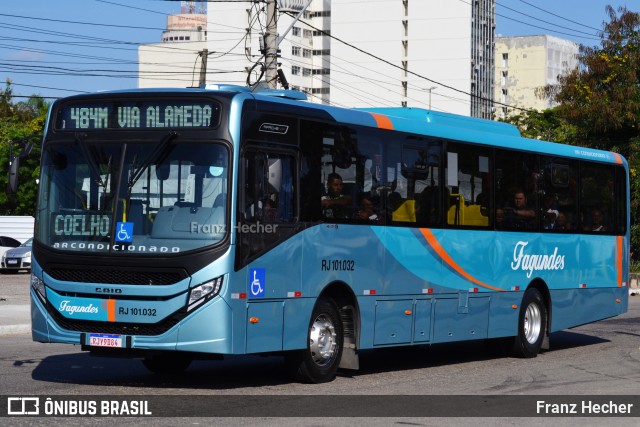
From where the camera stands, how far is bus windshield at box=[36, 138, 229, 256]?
12398mm

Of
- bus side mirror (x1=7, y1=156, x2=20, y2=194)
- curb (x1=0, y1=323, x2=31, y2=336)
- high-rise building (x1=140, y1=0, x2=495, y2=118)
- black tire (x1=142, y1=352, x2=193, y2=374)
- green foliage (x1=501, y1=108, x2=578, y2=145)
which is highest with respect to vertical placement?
high-rise building (x1=140, y1=0, x2=495, y2=118)

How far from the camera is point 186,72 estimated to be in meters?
164

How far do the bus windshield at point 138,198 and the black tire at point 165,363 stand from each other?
228 centimetres

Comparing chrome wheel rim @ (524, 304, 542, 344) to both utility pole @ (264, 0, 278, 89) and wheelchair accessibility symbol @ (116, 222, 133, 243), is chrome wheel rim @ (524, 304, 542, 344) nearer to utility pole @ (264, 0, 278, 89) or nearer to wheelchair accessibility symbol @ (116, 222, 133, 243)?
wheelchair accessibility symbol @ (116, 222, 133, 243)

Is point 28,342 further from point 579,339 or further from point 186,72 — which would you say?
point 186,72

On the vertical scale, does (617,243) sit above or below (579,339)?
above

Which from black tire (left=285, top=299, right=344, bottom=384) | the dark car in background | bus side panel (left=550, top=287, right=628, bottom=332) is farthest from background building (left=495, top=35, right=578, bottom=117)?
black tire (left=285, top=299, right=344, bottom=384)

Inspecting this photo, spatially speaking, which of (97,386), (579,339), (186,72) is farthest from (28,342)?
(186,72)

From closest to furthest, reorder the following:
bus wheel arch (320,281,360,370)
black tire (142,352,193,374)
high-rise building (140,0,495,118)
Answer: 1. bus wheel arch (320,281,360,370)
2. black tire (142,352,193,374)
3. high-rise building (140,0,495,118)

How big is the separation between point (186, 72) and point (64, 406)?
154597 mm

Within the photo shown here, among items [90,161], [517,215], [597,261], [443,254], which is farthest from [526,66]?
[90,161]

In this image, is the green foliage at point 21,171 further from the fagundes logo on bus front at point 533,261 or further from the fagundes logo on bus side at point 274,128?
the fagundes logo on bus side at point 274,128

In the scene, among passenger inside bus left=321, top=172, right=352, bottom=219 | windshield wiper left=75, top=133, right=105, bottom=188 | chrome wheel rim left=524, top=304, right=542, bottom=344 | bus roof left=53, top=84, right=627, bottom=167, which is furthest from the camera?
chrome wheel rim left=524, top=304, right=542, bottom=344

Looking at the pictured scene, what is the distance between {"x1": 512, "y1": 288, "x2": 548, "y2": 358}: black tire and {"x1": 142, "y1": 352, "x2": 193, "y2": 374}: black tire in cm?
595
